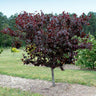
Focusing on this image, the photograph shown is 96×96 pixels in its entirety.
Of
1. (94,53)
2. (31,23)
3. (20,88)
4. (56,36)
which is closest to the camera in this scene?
(56,36)

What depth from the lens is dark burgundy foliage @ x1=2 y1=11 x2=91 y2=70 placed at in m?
5.55

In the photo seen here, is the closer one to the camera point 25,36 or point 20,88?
point 25,36

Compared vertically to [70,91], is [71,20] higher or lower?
higher

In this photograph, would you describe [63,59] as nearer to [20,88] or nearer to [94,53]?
[20,88]

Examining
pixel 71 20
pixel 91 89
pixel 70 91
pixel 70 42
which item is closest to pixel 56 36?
pixel 70 42

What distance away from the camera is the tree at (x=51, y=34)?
5555mm

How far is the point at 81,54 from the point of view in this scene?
1157 centimetres

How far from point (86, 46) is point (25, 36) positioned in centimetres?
209

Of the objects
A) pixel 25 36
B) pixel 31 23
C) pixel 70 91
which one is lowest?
pixel 70 91

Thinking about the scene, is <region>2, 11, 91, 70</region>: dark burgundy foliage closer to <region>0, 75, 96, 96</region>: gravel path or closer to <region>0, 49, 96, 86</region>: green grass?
<region>0, 75, 96, 96</region>: gravel path

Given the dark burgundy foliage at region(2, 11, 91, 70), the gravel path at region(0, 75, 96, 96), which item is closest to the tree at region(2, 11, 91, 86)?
the dark burgundy foliage at region(2, 11, 91, 70)

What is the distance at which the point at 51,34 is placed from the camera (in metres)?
5.52

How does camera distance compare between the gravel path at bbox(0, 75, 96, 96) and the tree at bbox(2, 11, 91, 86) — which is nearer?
the tree at bbox(2, 11, 91, 86)

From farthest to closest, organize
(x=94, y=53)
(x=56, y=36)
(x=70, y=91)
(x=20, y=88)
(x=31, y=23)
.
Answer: (x=94, y=53), (x=20, y=88), (x=70, y=91), (x=31, y=23), (x=56, y=36)
